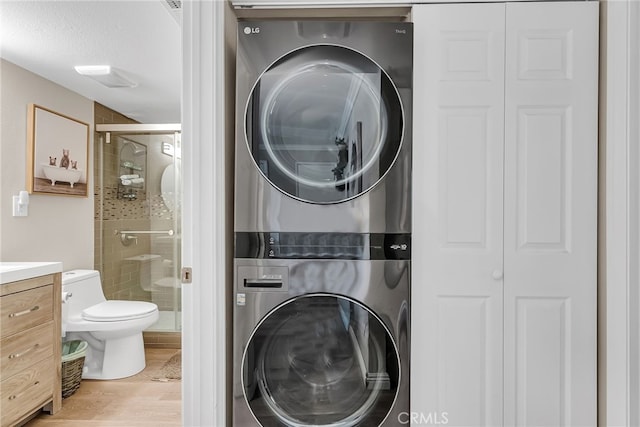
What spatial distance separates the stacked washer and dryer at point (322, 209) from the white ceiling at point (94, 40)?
910 millimetres

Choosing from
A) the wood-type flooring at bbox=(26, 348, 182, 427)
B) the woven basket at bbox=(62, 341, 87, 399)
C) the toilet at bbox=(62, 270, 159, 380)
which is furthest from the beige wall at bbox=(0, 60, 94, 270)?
the wood-type flooring at bbox=(26, 348, 182, 427)

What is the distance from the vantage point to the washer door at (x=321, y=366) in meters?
1.41

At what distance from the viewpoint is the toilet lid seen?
2.69 metres

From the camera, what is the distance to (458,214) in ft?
4.71

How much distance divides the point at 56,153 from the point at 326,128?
2.45 m

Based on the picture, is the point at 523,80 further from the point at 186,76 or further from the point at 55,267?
the point at 55,267

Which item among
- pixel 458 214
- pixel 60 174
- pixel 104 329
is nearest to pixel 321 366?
pixel 458 214

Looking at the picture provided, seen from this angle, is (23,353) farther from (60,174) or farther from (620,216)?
(620,216)

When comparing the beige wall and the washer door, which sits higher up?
the beige wall

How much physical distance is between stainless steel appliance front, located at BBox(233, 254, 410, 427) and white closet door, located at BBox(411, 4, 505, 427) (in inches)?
3.7

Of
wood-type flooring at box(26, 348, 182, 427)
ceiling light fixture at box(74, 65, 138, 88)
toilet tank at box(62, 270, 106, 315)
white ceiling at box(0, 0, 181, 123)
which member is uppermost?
white ceiling at box(0, 0, 181, 123)

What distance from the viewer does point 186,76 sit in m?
1.38

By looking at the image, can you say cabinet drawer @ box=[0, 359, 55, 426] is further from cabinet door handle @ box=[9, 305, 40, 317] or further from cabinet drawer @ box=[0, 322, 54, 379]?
cabinet door handle @ box=[9, 305, 40, 317]

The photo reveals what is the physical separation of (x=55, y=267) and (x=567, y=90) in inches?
104
